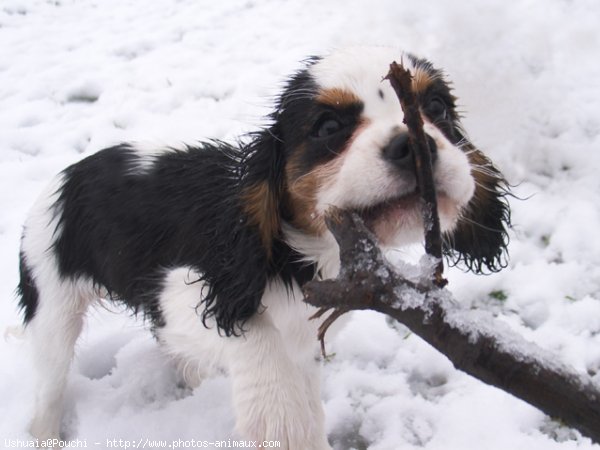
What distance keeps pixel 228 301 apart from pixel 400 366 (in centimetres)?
117

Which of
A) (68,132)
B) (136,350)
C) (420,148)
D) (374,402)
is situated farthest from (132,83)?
(420,148)

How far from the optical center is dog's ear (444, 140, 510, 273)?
190cm

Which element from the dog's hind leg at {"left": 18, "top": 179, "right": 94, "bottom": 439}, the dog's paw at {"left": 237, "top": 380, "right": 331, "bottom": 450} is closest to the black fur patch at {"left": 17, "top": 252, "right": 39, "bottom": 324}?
the dog's hind leg at {"left": 18, "top": 179, "right": 94, "bottom": 439}

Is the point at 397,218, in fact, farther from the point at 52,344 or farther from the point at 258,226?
the point at 52,344

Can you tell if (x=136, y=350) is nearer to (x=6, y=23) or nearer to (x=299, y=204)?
(x=299, y=204)

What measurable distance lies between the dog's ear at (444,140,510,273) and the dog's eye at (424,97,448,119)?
19cm

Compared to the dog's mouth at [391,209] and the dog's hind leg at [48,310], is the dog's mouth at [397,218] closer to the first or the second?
the dog's mouth at [391,209]

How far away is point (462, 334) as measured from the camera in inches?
36.2

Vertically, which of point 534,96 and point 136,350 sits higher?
point 534,96

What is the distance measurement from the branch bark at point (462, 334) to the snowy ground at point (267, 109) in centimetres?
141

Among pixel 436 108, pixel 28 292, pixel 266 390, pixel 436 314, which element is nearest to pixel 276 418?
pixel 266 390

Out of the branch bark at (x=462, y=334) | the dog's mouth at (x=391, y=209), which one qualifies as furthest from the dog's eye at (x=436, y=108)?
the branch bark at (x=462, y=334)

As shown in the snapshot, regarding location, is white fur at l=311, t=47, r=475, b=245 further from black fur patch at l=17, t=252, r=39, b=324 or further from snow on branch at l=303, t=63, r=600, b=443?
black fur patch at l=17, t=252, r=39, b=324

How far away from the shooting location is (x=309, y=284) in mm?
1089
